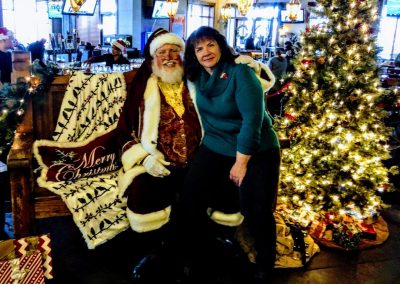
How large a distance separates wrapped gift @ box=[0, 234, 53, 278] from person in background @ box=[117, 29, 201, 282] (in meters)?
0.59

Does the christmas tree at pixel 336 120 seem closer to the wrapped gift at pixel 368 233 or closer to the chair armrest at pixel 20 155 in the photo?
the wrapped gift at pixel 368 233

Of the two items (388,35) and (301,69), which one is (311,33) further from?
(388,35)

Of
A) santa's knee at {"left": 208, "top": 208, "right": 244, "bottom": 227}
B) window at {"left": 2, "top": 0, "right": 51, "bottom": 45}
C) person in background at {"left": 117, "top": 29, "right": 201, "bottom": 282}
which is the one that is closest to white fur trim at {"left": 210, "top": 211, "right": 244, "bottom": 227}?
Result: santa's knee at {"left": 208, "top": 208, "right": 244, "bottom": 227}

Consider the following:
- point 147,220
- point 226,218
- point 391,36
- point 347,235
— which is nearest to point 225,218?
point 226,218

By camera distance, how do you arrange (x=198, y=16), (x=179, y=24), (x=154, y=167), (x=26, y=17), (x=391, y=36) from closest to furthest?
1. (x=154, y=167)
2. (x=391, y=36)
3. (x=179, y=24)
4. (x=26, y=17)
5. (x=198, y=16)

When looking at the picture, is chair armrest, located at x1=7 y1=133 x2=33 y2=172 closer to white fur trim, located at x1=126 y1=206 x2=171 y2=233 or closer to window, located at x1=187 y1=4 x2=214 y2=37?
white fur trim, located at x1=126 y1=206 x2=171 y2=233

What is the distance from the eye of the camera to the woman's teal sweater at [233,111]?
2299 millimetres

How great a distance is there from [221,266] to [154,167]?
2.94 feet

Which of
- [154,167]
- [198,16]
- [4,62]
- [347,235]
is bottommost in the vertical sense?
[347,235]

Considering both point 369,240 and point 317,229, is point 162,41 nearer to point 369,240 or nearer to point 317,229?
point 317,229

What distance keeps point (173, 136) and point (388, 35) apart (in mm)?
15371

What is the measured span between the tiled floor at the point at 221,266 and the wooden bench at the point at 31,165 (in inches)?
16.7

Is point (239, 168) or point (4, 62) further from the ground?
point (4, 62)

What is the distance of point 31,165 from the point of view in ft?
8.46
